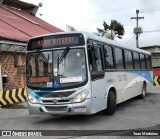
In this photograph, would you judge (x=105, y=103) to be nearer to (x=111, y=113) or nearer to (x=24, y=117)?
(x=111, y=113)

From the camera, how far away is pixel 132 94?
1502 centimetres

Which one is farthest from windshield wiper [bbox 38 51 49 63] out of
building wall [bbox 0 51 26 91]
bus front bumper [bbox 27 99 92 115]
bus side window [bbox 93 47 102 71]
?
building wall [bbox 0 51 26 91]

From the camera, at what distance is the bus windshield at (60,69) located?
33.4 feet

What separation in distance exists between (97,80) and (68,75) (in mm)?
1022

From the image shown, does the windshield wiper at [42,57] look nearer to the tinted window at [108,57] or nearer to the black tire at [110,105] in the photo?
the tinted window at [108,57]

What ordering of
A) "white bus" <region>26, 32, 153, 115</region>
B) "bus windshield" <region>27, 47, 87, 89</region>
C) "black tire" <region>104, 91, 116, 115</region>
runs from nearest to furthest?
1. "white bus" <region>26, 32, 153, 115</region>
2. "bus windshield" <region>27, 47, 87, 89</region>
3. "black tire" <region>104, 91, 116, 115</region>

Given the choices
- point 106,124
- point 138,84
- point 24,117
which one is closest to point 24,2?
point 138,84

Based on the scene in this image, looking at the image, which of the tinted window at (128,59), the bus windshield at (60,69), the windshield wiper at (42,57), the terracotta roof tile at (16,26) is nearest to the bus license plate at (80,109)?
the bus windshield at (60,69)

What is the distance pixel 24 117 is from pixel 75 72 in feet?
10.8

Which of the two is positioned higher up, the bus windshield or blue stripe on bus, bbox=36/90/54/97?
the bus windshield

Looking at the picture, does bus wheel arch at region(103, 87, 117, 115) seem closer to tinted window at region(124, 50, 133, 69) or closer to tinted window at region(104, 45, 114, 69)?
tinted window at region(104, 45, 114, 69)

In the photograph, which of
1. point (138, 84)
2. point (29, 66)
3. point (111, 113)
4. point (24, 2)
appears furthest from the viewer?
point (24, 2)

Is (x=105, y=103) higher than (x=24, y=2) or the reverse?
the reverse

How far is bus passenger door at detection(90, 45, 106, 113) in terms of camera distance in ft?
34.1
